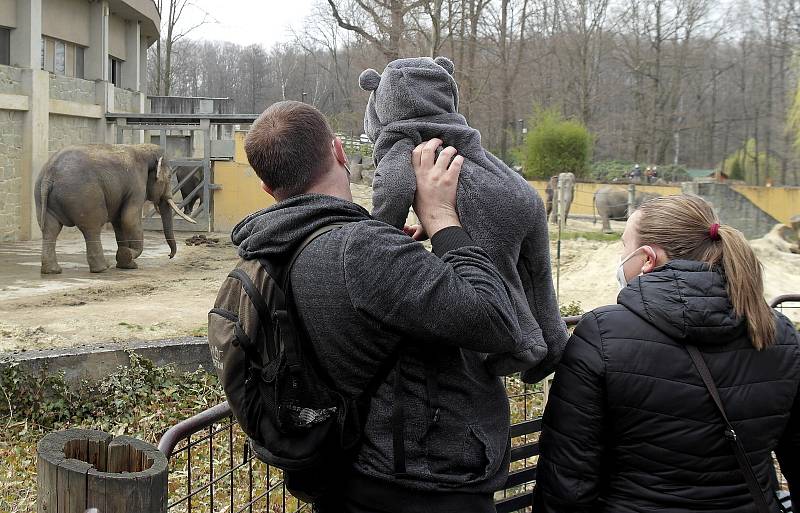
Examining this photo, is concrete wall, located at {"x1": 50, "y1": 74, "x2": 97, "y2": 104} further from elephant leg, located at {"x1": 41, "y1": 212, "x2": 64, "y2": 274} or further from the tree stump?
the tree stump

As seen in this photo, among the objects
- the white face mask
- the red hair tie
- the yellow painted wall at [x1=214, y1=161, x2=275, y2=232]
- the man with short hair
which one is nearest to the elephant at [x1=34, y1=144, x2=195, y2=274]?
the yellow painted wall at [x1=214, y1=161, x2=275, y2=232]

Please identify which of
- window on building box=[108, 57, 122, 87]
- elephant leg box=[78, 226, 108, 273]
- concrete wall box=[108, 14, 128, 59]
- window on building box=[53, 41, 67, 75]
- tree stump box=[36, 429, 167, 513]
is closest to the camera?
tree stump box=[36, 429, 167, 513]

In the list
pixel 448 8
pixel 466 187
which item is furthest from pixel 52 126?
pixel 466 187

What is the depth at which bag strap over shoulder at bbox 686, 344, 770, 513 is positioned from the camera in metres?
2.18

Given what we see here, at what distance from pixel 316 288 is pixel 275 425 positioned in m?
0.30

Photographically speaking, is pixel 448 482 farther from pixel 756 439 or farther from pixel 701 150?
pixel 701 150

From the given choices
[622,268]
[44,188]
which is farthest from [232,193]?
[622,268]

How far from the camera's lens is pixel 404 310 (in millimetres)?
1808

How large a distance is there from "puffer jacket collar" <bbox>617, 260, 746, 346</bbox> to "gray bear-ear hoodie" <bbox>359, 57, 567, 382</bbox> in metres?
0.22

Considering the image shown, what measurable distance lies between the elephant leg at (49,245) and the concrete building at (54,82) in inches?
166

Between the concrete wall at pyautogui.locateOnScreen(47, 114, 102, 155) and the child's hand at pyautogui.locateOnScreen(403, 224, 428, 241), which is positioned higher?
the concrete wall at pyautogui.locateOnScreen(47, 114, 102, 155)

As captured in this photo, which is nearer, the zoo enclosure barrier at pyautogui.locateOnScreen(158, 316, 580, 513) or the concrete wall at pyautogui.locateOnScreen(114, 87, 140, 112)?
the zoo enclosure barrier at pyautogui.locateOnScreen(158, 316, 580, 513)

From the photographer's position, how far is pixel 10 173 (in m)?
17.2

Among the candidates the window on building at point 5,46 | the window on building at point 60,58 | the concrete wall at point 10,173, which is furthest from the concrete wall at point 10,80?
the window on building at point 60,58
